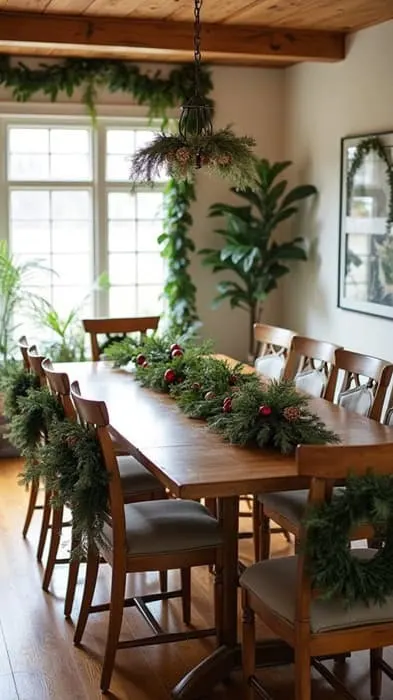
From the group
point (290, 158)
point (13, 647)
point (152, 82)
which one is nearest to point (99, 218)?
Result: point (152, 82)

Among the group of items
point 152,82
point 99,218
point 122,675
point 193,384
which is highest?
point 152,82

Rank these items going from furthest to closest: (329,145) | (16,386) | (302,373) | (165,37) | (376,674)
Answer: (329,145), (165,37), (302,373), (16,386), (376,674)

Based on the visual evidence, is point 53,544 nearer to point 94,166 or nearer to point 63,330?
point 63,330

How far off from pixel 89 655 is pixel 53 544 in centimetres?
64

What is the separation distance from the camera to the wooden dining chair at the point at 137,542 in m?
3.19

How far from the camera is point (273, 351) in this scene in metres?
4.97

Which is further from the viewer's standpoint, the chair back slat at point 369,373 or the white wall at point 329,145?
the white wall at point 329,145

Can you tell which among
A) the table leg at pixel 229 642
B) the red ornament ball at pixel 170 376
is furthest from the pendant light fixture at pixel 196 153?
the table leg at pixel 229 642

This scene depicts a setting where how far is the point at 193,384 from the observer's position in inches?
152

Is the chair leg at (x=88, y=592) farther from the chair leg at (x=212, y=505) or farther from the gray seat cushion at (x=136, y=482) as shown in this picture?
the chair leg at (x=212, y=505)

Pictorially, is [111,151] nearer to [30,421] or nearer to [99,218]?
[99,218]

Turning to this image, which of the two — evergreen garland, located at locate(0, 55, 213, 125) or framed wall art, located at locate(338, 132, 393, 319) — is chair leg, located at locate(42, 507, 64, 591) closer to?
framed wall art, located at locate(338, 132, 393, 319)

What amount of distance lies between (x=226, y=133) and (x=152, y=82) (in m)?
2.87

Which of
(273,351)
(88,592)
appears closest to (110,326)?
(273,351)
